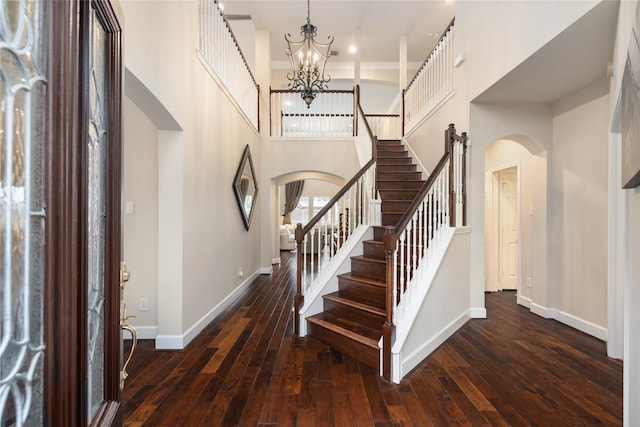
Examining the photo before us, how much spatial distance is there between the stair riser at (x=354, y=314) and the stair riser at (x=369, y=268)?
1.47 ft

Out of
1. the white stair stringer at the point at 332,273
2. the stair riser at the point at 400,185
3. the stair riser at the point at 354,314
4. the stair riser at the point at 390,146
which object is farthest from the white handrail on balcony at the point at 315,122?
the stair riser at the point at 354,314

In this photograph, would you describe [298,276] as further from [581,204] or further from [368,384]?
[581,204]

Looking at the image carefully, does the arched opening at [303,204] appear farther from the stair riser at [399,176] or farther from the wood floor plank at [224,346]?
the wood floor plank at [224,346]

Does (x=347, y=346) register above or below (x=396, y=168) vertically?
below

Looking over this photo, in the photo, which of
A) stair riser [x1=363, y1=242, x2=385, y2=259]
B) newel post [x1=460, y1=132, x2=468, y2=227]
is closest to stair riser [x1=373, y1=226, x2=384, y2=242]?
stair riser [x1=363, y1=242, x2=385, y2=259]

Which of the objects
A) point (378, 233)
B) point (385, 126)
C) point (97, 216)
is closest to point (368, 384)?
point (378, 233)

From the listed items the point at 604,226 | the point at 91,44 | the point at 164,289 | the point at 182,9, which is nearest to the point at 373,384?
the point at 164,289

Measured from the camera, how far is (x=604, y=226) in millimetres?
3139

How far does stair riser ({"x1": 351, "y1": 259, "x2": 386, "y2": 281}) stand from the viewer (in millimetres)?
3258

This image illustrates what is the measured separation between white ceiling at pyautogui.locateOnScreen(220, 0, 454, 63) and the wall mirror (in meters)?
2.99

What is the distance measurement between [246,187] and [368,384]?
3570 mm

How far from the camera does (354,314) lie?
3.03 meters

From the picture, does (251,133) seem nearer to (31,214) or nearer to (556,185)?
(556,185)

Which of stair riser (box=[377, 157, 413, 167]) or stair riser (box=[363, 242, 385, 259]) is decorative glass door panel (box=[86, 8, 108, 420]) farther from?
stair riser (box=[377, 157, 413, 167])
